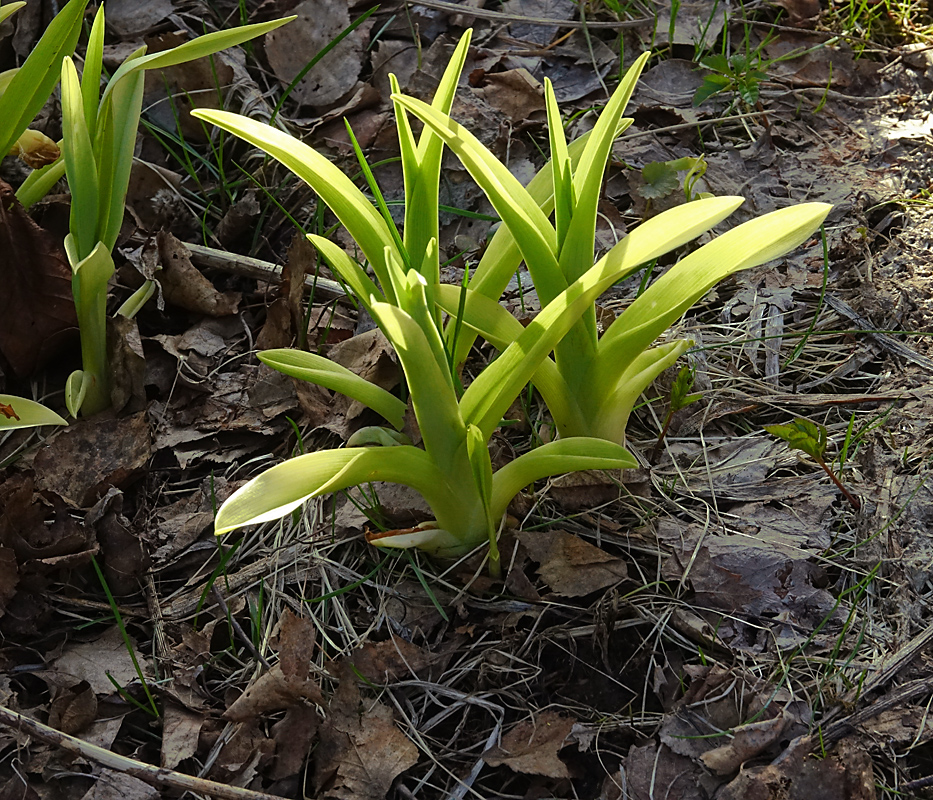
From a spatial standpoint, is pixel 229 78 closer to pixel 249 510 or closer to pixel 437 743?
pixel 249 510

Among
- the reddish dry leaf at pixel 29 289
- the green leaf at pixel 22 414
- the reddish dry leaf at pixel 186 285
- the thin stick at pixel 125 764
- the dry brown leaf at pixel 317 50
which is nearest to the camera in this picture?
the thin stick at pixel 125 764

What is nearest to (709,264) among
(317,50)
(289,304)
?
(289,304)

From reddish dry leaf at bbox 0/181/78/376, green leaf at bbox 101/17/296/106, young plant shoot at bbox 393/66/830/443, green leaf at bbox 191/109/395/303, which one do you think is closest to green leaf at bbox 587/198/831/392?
young plant shoot at bbox 393/66/830/443

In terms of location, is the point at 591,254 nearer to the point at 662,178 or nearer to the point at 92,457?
the point at 662,178

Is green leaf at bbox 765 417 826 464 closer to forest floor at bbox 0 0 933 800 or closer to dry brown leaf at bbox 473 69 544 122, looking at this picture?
forest floor at bbox 0 0 933 800

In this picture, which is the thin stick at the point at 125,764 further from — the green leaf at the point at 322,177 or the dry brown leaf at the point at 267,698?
the green leaf at the point at 322,177

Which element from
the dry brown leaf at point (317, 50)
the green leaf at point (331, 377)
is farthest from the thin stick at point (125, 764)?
the dry brown leaf at point (317, 50)

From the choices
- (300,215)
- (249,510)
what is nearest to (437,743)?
(249,510)
